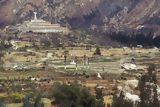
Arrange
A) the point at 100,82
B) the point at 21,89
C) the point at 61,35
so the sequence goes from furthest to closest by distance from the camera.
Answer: the point at 61,35
the point at 100,82
the point at 21,89

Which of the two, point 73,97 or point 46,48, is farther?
point 46,48

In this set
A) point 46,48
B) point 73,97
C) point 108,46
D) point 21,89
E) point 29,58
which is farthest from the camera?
point 108,46

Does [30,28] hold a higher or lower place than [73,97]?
higher

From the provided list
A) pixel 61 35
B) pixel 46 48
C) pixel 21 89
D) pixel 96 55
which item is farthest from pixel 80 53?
pixel 21 89

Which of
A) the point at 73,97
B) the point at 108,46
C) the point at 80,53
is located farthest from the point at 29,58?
the point at 73,97

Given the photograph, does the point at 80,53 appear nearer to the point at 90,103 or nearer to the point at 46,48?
the point at 46,48

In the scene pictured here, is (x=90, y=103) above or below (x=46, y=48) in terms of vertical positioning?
below

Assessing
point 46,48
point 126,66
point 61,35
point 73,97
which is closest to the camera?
point 73,97

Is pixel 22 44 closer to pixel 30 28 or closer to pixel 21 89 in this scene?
pixel 30 28

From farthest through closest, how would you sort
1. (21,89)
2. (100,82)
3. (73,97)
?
1. (100,82)
2. (21,89)
3. (73,97)
